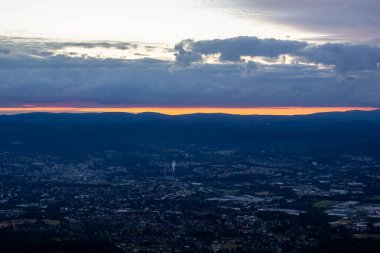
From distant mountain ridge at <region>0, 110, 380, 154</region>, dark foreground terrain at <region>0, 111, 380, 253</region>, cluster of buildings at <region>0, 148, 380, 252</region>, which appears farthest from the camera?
distant mountain ridge at <region>0, 110, 380, 154</region>

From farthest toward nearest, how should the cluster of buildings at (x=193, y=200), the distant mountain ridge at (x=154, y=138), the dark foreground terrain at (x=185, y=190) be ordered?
the distant mountain ridge at (x=154, y=138) < the cluster of buildings at (x=193, y=200) < the dark foreground terrain at (x=185, y=190)

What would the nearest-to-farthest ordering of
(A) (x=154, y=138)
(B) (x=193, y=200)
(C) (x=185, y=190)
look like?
1. (B) (x=193, y=200)
2. (C) (x=185, y=190)
3. (A) (x=154, y=138)

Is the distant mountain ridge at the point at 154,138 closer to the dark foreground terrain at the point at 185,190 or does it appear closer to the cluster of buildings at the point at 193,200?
the dark foreground terrain at the point at 185,190

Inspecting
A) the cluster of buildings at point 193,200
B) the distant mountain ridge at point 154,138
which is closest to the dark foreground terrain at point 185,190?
the cluster of buildings at point 193,200

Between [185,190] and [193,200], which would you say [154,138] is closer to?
[185,190]

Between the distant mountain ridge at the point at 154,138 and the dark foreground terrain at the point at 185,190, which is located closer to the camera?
the dark foreground terrain at the point at 185,190

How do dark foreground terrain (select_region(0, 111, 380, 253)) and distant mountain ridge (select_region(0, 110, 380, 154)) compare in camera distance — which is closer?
dark foreground terrain (select_region(0, 111, 380, 253))

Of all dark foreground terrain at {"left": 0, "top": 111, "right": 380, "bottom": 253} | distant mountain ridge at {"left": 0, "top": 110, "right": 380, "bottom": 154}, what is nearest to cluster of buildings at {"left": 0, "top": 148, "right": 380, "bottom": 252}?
dark foreground terrain at {"left": 0, "top": 111, "right": 380, "bottom": 253}

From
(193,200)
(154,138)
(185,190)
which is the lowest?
(185,190)

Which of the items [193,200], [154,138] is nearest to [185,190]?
[193,200]

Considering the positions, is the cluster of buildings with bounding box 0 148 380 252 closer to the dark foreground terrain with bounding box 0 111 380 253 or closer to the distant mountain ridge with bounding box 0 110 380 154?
the dark foreground terrain with bounding box 0 111 380 253

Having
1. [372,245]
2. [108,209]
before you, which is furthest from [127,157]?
[372,245]
